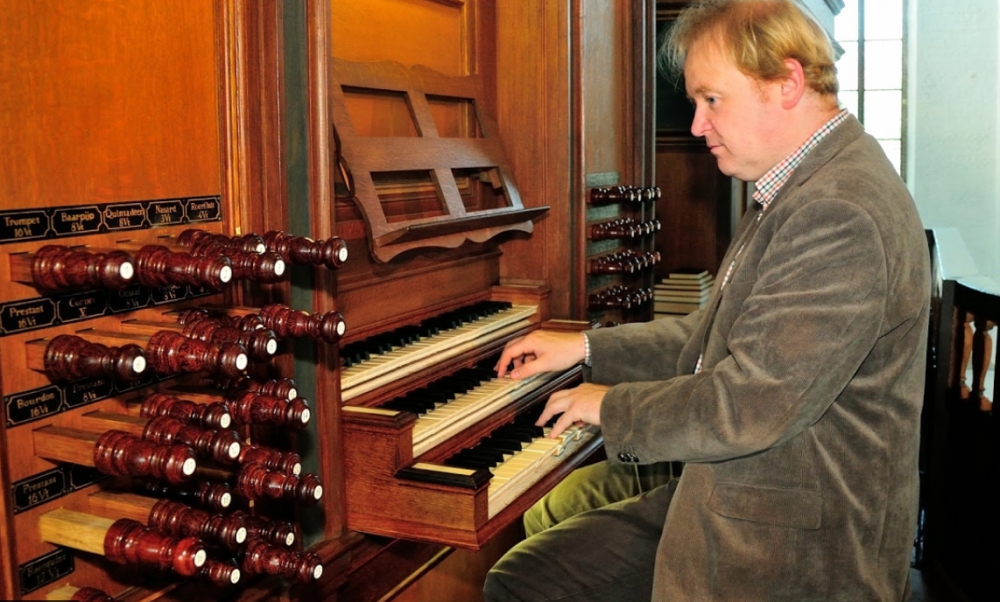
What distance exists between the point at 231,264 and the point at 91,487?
416mm

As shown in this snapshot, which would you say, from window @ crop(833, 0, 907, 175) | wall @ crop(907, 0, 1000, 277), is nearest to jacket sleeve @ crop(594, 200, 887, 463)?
wall @ crop(907, 0, 1000, 277)

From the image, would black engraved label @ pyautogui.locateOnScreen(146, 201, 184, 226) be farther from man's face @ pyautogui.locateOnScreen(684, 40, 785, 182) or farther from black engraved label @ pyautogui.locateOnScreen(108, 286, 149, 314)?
man's face @ pyautogui.locateOnScreen(684, 40, 785, 182)

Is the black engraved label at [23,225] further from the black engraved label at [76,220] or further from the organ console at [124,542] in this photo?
the organ console at [124,542]

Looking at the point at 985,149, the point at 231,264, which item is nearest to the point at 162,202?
the point at 231,264

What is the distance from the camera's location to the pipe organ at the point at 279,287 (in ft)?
5.06

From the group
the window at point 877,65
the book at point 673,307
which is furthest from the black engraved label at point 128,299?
the window at point 877,65

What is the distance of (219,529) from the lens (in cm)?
159

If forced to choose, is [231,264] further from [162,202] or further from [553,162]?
[553,162]

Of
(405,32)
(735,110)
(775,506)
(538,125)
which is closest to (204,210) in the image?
(735,110)

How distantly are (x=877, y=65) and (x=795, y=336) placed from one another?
9672mm

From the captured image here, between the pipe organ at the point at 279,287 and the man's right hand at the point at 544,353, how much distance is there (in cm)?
8

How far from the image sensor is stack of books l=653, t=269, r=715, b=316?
5.62 metres

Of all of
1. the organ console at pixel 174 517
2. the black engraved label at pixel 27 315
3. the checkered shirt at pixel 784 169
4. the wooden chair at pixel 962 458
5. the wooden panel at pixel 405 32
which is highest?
the wooden panel at pixel 405 32

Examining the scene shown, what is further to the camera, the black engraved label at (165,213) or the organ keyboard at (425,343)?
the organ keyboard at (425,343)
